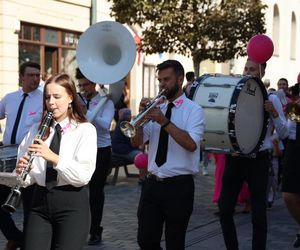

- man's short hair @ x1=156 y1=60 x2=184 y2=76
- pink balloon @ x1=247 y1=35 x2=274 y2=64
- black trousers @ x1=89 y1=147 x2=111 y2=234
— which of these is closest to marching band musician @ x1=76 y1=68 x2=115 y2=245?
black trousers @ x1=89 y1=147 x2=111 y2=234

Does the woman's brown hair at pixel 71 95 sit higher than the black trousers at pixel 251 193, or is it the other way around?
the woman's brown hair at pixel 71 95

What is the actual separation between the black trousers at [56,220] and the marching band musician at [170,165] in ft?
3.07

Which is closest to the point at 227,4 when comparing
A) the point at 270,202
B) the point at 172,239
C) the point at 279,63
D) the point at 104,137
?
the point at 270,202

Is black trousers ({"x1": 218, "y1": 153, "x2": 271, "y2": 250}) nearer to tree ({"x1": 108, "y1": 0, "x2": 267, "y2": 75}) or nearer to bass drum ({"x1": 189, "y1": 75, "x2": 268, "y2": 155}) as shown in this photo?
bass drum ({"x1": 189, "y1": 75, "x2": 268, "y2": 155})

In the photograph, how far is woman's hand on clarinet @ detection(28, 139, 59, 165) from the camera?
448 centimetres

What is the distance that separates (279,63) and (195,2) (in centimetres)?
2327

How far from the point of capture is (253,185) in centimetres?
665

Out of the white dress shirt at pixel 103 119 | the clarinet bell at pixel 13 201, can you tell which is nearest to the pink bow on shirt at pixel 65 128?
the clarinet bell at pixel 13 201

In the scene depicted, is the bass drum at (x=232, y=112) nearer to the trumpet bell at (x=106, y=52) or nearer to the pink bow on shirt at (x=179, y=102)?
the pink bow on shirt at (x=179, y=102)

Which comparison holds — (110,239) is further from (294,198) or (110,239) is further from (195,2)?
(195,2)

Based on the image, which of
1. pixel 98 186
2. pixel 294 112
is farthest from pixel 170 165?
pixel 98 186

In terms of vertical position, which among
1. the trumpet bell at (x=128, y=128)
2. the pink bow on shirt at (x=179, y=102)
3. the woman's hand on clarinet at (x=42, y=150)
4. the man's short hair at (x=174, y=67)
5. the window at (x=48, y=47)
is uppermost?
the window at (x=48, y=47)

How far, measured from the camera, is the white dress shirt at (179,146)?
5.53 m

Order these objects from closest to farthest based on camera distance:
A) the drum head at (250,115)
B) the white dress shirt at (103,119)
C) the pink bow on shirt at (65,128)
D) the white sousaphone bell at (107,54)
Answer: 1. the pink bow on shirt at (65,128)
2. the drum head at (250,115)
3. the white dress shirt at (103,119)
4. the white sousaphone bell at (107,54)
